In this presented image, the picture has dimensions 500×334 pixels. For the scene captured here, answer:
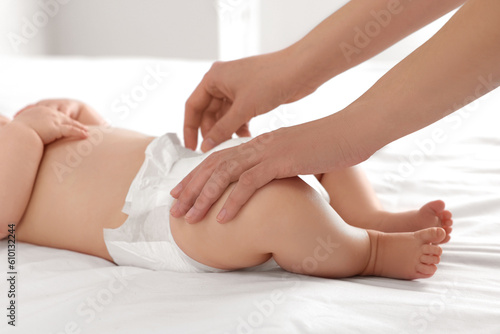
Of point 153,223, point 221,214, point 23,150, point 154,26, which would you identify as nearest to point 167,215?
point 153,223

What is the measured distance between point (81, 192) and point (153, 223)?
20 cm

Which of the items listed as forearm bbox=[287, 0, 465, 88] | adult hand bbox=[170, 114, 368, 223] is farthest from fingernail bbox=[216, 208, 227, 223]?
forearm bbox=[287, 0, 465, 88]

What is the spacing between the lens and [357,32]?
44.8 inches

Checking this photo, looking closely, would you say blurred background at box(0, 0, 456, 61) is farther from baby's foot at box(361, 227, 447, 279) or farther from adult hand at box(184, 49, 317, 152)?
baby's foot at box(361, 227, 447, 279)

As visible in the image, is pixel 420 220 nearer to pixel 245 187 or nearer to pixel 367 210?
pixel 367 210

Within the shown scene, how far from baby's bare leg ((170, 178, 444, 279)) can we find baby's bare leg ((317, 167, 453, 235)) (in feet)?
0.38

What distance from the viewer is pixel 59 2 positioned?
11.7ft

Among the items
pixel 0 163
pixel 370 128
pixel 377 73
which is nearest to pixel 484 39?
pixel 370 128

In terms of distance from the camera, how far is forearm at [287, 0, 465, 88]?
110 centimetres

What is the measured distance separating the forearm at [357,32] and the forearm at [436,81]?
13.1 inches

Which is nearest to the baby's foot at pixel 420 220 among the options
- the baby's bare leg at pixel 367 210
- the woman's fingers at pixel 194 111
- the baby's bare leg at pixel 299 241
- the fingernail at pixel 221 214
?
the baby's bare leg at pixel 367 210

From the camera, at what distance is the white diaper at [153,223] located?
3.18ft

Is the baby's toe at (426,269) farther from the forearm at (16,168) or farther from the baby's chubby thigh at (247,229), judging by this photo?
the forearm at (16,168)

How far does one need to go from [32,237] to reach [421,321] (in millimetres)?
774
